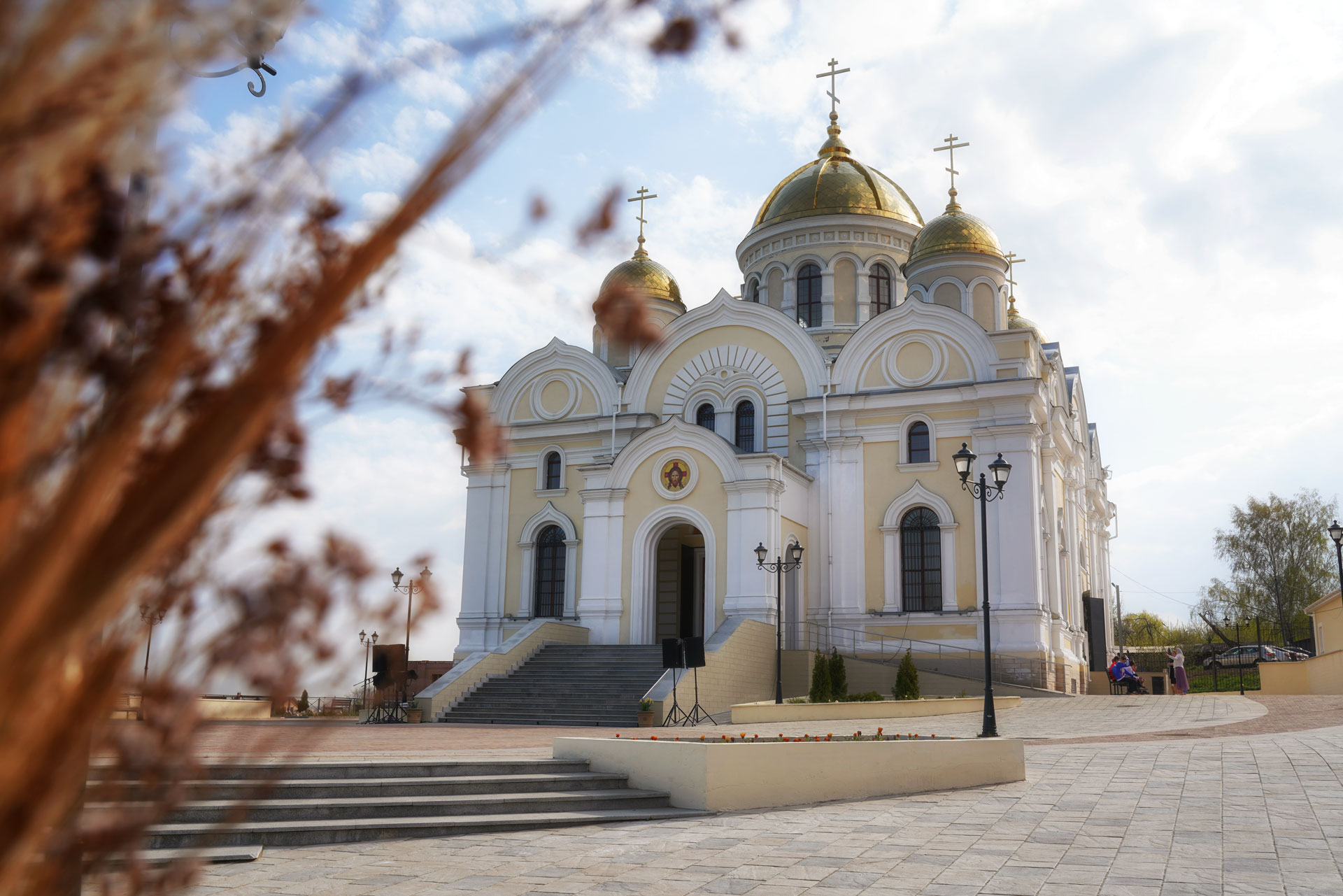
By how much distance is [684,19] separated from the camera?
5.63 ft

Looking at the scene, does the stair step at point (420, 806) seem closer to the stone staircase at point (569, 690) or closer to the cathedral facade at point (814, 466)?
the stone staircase at point (569, 690)

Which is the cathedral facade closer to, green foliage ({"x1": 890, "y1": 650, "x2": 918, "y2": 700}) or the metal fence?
green foliage ({"x1": 890, "y1": 650, "x2": 918, "y2": 700})

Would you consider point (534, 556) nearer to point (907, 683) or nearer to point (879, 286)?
point (907, 683)

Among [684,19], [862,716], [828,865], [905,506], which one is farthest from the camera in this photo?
[905,506]

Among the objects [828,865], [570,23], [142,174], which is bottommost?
[828,865]

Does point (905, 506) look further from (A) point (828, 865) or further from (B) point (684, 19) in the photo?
(B) point (684, 19)

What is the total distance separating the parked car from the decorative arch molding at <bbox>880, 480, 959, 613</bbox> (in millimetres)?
22400

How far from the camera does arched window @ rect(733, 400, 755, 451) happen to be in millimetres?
28797

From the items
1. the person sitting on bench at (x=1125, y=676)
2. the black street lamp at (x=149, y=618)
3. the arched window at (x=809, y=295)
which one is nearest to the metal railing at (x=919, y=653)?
the person sitting on bench at (x=1125, y=676)

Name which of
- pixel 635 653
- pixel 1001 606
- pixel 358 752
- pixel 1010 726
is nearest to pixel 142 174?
pixel 358 752

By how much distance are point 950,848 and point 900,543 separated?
19004 millimetres

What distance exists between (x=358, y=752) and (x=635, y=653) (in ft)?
42.1

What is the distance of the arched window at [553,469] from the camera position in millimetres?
30281

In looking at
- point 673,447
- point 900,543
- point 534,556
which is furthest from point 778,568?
point 534,556
